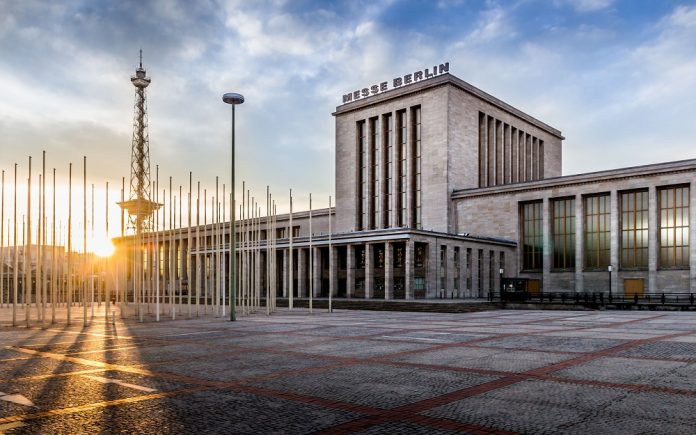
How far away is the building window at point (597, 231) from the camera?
6569 centimetres

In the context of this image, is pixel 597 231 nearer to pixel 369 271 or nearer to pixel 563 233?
pixel 563 233

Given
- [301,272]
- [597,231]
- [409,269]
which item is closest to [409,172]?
[301,272]

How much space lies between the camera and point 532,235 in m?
71.9

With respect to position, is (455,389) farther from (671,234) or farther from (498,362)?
(671,234)

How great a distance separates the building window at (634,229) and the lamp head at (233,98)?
49146 millimetres

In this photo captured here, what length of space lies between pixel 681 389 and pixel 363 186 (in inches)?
2931

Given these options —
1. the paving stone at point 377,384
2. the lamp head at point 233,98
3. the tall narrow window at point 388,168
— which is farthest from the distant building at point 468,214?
the paving stone at point 377,384

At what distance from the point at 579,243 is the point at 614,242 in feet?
12.9

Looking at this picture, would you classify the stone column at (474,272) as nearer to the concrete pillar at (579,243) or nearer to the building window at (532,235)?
the building window at (532,235)

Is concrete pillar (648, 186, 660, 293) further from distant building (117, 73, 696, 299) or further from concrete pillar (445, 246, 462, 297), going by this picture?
concrete pillar (445, 246, 462, 297)

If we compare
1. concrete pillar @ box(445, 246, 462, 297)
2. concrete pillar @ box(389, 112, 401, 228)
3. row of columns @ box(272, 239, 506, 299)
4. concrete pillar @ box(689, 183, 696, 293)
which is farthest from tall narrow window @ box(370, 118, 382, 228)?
concrete pillar @ box(689, 183, 696, 293)

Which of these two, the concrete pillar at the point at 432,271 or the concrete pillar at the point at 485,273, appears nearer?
the concrete pillar at the point at 432,271

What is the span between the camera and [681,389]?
11586mm

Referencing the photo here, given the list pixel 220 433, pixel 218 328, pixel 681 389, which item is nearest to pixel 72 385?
pixel 220 433
